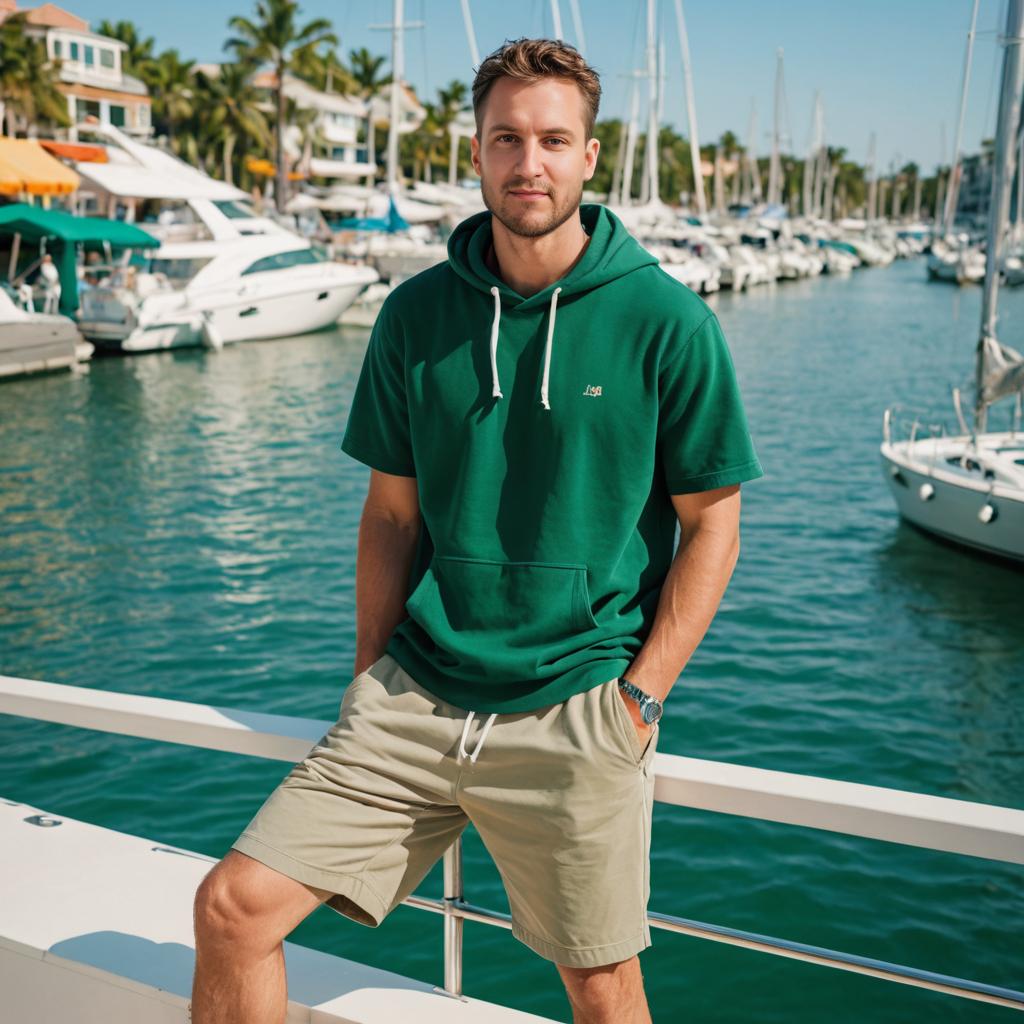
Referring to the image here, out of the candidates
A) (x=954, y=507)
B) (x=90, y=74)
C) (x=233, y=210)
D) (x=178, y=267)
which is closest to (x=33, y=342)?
(x=178, y=267)

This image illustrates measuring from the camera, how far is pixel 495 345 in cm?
237

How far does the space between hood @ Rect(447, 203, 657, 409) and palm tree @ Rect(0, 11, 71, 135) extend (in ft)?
164

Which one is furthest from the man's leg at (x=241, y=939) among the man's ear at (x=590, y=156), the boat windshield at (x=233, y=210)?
the boat windshield at (x=233, y=210)

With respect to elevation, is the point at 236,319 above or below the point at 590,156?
below

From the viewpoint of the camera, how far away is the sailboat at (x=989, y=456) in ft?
41.7

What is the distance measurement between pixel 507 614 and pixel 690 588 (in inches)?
13.7

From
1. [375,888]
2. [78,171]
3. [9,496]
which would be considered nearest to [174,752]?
[375,888]

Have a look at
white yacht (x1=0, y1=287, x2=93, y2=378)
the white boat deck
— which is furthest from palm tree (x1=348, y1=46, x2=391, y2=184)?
the white boat deck

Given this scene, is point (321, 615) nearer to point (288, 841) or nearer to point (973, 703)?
point (973, 703)

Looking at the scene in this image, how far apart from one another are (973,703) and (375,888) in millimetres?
8484

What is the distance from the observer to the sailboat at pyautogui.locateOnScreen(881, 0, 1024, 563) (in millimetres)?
12711

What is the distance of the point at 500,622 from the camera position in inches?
91.1

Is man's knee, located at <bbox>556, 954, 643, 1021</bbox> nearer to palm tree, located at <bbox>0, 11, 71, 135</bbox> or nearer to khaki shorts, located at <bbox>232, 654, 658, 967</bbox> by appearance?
khaki shorts, located at <bbox>232, 654, 658, 967</bbox>

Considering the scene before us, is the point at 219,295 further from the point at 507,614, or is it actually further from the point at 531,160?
the point at 507,614
